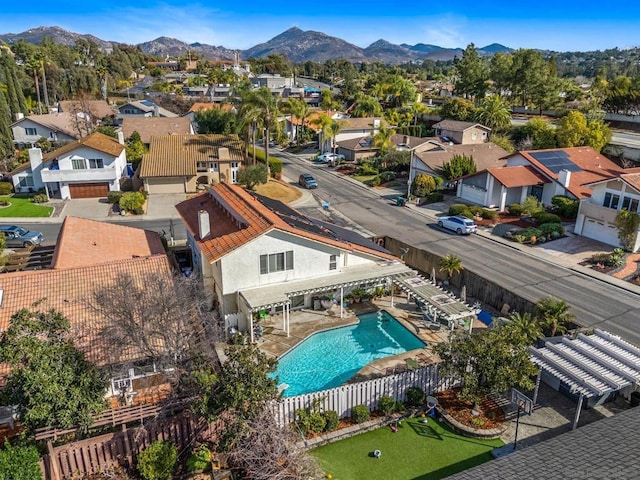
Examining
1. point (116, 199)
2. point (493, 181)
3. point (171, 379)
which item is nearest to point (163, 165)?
point (116, 199)

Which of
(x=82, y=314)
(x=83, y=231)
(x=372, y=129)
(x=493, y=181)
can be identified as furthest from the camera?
(x=372, y=129)

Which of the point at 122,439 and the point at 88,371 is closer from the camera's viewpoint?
the point at 88,371

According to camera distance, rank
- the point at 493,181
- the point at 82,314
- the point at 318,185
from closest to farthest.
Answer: the point at 82,314 → the point at 493,181 → the point at 318,185

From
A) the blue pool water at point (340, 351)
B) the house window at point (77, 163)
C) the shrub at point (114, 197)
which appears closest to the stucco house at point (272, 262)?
the blue pool water at point (340, 351)

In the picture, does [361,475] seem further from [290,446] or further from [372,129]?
[372,129]

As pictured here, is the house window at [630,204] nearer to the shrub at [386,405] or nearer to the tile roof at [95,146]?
the shrub at [386,405]

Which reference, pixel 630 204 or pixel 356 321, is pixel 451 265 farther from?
pixel 630 204
